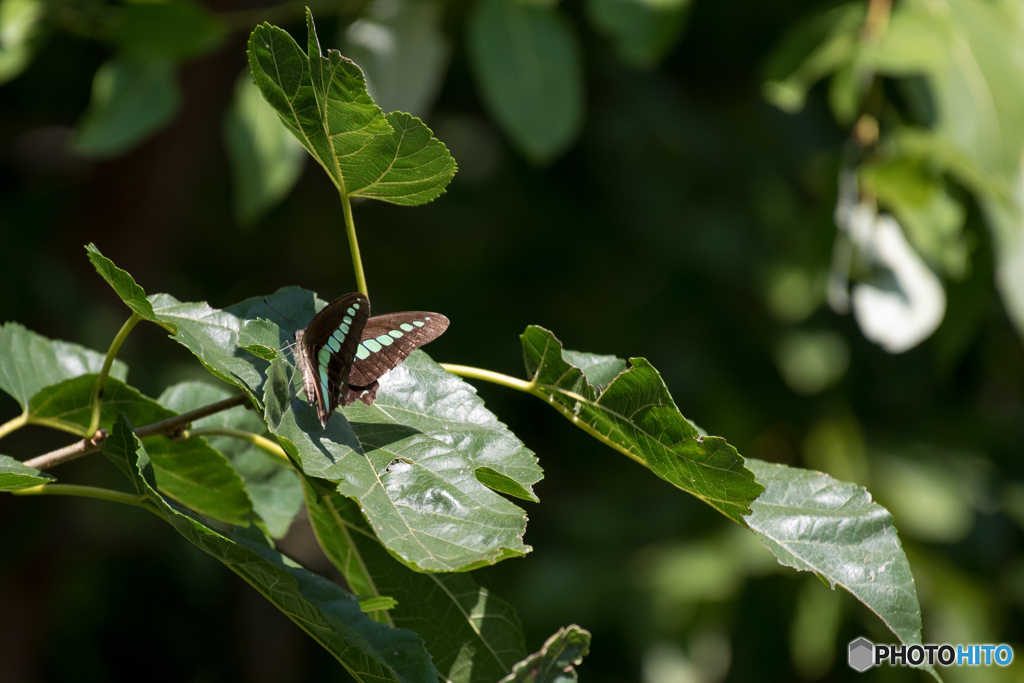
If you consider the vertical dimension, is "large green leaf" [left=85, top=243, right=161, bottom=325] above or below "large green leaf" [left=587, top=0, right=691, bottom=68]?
below

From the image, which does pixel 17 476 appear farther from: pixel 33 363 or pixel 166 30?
pixel 166 30

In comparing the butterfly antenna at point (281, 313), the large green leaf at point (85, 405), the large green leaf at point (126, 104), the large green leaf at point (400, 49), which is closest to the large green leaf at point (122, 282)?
the butterfly antenna at point (281, 313)

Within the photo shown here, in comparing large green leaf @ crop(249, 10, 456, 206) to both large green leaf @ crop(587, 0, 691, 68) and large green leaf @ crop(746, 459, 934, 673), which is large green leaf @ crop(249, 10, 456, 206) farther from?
large green leaf @ crop(587, 0, 691, 68)

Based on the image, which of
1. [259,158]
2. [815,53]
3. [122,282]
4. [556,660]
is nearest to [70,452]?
[122,282]

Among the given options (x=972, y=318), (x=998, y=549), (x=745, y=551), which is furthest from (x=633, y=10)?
(x=998, y=549)

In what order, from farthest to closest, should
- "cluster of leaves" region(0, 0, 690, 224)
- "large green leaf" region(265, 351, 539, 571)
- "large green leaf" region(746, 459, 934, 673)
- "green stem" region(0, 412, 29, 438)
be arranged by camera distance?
1. "cluster of leaves" region(0, 0, 690, 224)
2. "green stem" region(0, 412, 29, 438)
3. "large green leaf" region(746, 459, 934, 673)
4. "large green leaf" region(265, 351, 539, 571)

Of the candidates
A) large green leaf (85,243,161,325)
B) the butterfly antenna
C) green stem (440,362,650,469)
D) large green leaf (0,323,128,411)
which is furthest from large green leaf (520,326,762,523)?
large green leaf (0,323,128,411)

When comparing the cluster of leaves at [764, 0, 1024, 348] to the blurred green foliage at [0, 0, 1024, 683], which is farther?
the blurred green foliage at [0, 0, 1024, 683]

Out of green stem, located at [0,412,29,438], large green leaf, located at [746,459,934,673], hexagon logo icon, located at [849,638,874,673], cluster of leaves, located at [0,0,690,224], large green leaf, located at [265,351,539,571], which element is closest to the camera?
large green leaf, located at [265,351,539,571]
